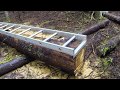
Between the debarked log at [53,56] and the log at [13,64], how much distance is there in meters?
0.14

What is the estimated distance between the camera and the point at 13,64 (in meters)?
3.29

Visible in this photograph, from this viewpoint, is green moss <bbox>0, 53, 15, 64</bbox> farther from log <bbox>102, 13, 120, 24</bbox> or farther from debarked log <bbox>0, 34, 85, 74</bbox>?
log <bbox>102, 13, 120, 24</bbox>

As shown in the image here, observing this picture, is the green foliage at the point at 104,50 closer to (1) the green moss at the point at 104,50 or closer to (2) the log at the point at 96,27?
(1) the green moss at the point at 104,50

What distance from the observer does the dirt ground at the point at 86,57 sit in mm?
3039

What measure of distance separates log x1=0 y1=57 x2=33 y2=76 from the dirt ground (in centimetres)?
7

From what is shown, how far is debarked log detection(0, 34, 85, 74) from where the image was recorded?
9.18 ft

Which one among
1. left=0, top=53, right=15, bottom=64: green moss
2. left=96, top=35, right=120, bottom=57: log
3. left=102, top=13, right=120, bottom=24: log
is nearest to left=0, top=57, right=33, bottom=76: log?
left=0, top=53, right=15, bottom=64: green moss

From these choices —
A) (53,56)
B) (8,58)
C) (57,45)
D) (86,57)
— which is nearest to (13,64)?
(8,58)

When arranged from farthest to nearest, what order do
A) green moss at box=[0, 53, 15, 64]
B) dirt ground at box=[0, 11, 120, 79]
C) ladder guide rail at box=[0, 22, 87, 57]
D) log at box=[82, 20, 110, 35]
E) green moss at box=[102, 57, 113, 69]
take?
1. log at box=[82, 20, 110, 35]
2. green moss at box=[0, 53, 15, 64]
3. green moss at box=[102, 57, 113, 69]
4. dirt ground at box=[0, 11, 120, 79]
5. ladder guide rail at box=[0, 22, 87, 57]

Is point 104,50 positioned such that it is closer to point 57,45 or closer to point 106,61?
point 106,61

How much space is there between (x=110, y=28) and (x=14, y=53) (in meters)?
2.56

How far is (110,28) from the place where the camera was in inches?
177
